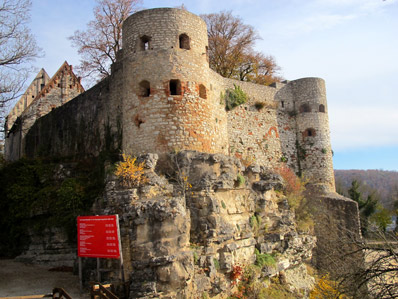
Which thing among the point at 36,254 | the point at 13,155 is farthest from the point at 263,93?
the point at 13,155

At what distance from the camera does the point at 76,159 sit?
62.6 ft

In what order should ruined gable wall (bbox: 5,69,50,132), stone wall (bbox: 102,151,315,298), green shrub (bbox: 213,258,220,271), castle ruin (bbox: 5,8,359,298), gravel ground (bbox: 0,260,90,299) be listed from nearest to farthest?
stone wall (bbox: 102,151,315,298), castle ruin (bbox: 5,8,359,298), gravel ground (bbox: 0,260,90,299), green shrub (bbox: 213,258,220,271), ruined gable wall (bbox: 5,69,50,132)

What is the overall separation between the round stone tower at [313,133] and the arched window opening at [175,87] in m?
9.83

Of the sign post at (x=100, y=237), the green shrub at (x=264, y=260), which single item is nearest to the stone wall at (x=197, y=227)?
the green shrub at (x=264, y=260)

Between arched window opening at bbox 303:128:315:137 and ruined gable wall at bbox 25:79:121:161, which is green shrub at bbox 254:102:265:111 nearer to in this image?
arched window opening at bbox 303:128:315:137

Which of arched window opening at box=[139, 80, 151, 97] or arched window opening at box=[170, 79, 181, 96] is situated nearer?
arched window opening at box=[170, 79, 181, 96]

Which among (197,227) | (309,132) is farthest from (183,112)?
(309,132)

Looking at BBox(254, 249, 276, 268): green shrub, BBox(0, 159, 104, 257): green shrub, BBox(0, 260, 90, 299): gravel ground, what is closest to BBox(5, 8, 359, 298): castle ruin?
BBox(254, 249, 276, 268): green shrub

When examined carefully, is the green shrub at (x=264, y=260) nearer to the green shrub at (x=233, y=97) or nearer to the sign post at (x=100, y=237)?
the sign post at (x=100, y=237)

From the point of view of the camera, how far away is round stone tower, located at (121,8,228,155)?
47.6 ft

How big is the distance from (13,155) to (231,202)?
Answer: 20.4 m

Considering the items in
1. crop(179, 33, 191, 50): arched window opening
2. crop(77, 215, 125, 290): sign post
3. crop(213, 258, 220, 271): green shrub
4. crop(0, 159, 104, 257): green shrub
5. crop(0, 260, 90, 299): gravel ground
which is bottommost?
crop(0, 260, 90, 299): gravel ground

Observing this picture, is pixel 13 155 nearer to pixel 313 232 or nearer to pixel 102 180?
pixel 102 180

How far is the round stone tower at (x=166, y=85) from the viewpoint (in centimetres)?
1452
